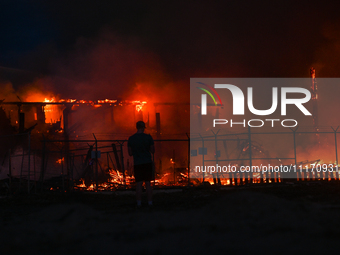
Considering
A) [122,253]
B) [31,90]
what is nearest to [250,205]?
[122,253]

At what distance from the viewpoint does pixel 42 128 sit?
28.8 meters
